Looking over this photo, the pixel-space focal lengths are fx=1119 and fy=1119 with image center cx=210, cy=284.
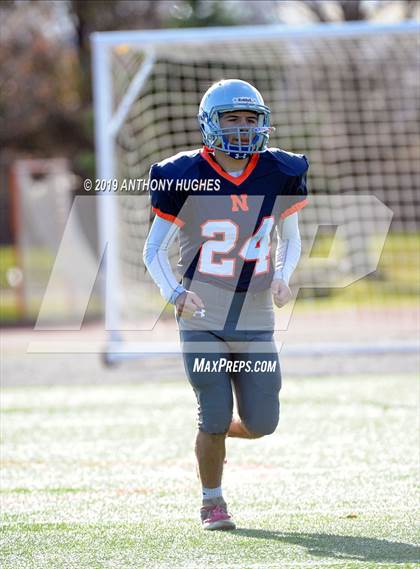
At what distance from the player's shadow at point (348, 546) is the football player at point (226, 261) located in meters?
0.22

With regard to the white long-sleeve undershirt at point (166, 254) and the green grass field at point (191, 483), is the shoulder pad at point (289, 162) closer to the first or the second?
the white long-sleeve undershirt at point (166, 254)

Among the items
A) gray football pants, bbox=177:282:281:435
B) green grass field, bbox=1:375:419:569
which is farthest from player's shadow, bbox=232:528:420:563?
gray football pants, bbox=177:282:281:435

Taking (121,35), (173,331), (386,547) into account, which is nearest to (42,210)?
(173,331)

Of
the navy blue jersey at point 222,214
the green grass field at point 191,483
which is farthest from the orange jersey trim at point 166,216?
the green grass field at point 191,483

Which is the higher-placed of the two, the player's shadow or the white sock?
the white sock

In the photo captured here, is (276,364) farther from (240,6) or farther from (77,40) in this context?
(77,40)

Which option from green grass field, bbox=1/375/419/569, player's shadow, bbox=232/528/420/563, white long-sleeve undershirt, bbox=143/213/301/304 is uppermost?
white long-sleeve undershirt, bbox=143/213/301/304

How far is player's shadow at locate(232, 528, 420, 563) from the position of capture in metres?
3.69

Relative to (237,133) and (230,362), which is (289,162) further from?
(230,362)

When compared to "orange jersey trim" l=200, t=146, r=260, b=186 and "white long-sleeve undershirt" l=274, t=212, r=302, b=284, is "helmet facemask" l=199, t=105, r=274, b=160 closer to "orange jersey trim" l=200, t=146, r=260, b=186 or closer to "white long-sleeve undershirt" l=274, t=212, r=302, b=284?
"orange jersey trim" l=200, t=146, r=260, b=186

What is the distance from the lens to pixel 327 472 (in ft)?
17.3

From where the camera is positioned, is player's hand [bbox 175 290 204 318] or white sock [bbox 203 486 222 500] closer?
player's hand [bbox 175 290 204 318]

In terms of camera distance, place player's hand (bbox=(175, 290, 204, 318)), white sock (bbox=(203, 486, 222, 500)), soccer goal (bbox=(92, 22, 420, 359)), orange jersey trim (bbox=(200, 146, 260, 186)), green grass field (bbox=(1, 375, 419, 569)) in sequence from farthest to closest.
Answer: soccer goal (bbox=(92, 22, 420, 359)) → orange jersey trim (bbox=(200, 146, 260, 186)) → white sock (bbox=(203, 486, 222, 500)) → player's hand (bbox=(175, 290, 204, 318)) → green grass field (bbox=(1, 375, 419, 569))

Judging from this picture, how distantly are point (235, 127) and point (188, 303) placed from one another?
70 centimetres
